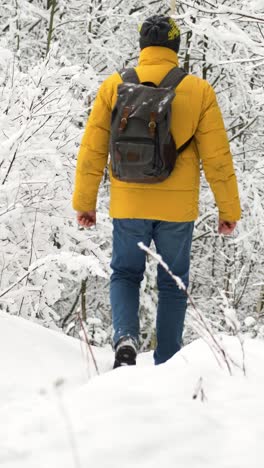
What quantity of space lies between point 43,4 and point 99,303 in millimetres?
4778

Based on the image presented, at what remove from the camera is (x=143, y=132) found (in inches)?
120

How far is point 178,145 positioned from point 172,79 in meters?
0.32

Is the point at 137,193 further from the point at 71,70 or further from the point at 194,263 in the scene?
the point at 194,263

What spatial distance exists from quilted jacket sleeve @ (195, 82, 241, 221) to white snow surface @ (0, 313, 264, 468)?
3.83ft

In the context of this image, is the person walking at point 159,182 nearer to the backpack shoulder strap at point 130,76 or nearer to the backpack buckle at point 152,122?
the backpack shoulder strap at point 130,76

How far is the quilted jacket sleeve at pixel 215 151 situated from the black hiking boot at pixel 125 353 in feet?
2.77

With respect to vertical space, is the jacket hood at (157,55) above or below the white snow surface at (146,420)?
above

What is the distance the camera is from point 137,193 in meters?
3.15

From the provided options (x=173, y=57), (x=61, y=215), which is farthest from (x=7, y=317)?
(x=61, y=215)

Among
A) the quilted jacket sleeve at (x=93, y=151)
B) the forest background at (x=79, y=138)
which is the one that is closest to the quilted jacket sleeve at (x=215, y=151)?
the quilted jacket sleeve at (x=93, y=151)

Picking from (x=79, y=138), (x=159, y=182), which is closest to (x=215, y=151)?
(x=159, y=182)

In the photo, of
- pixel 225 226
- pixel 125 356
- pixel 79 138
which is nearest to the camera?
pixel 125 356

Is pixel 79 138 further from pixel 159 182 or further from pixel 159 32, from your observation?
pixel 159 182

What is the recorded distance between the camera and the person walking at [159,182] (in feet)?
10.3
